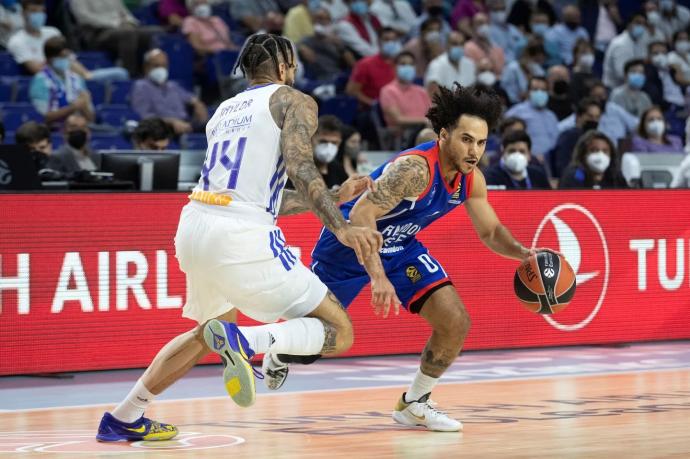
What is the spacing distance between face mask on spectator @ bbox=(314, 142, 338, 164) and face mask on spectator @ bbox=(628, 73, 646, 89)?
23.2 feet

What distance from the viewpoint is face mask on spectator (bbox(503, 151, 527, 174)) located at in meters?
12.1

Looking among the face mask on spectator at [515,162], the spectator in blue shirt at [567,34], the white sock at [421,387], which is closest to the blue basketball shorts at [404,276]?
the white sock at [421,387]

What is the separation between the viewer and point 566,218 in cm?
1090

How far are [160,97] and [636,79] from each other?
22.1 ft

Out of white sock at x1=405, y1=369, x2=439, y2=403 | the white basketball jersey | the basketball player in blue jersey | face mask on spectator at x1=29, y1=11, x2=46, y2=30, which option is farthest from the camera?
face mask on spectator at x1=29, y1=11, x2=46, y2=30

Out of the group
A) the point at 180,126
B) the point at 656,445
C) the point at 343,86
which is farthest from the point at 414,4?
the point at 656,445

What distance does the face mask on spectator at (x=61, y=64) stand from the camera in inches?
535

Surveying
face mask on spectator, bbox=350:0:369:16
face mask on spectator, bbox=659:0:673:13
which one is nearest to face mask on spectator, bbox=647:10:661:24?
face mask on spectator, bbox=659:0:673:13

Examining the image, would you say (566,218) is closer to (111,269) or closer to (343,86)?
(111,269)

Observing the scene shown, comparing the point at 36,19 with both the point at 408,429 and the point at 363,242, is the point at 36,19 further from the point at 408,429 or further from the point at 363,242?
the point at 363,242

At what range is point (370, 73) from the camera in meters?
16.2

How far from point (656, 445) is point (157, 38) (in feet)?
35.0

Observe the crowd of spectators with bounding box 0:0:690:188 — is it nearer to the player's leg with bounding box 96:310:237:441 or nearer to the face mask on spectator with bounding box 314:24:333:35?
the face mask on spectator with bounding box 314:24:333:35

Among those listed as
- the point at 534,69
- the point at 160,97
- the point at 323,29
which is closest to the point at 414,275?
the point at 160,97
